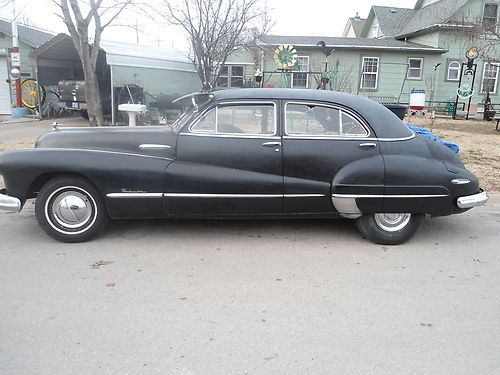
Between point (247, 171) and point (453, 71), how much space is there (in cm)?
2427

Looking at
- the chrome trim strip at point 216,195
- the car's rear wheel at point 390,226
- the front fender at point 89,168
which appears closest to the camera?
the front fender at point 89,168

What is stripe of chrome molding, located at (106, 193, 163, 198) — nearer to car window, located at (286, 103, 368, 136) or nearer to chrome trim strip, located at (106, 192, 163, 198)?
chrome trim strip, located at (106, 192, 163, 198)

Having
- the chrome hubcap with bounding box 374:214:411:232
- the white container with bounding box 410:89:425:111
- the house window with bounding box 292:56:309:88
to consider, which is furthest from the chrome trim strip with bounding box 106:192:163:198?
the house window with bounding box 292:56:309:88

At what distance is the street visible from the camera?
294cm

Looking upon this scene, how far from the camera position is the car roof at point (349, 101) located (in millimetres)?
5023

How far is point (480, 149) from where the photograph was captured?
11.5 meters

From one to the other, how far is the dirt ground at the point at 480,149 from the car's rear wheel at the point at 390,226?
320cm

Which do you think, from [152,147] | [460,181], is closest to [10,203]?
[152,147]

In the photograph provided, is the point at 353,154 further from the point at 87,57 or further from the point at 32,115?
the point at 32,115

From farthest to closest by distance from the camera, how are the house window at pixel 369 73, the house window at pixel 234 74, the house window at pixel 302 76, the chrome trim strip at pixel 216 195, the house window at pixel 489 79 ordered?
the house window at pixel 489 79
the house window at pixel 369 73
the house window at pixel 302 76
the house window at pixel 234 74
the chrome trim strip at pixel 216 195

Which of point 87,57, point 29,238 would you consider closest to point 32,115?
point 87,57

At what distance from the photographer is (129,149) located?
16.0ft

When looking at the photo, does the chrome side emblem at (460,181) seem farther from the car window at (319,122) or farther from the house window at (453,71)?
the house window at (453,71)

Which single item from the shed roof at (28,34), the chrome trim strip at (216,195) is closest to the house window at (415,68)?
the shed roof at (28,34)
